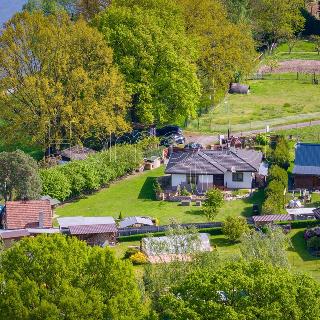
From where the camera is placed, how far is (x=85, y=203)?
273 feet

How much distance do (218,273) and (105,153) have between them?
152 feet

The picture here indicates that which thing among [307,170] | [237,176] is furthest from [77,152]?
[307,170]

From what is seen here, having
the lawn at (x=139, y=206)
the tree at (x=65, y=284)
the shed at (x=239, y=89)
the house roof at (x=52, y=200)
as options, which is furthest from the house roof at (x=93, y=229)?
the shed at (x=239, y=89)

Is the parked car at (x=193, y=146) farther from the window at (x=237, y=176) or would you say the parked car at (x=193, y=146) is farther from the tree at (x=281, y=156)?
the window at (x=237, y=176)

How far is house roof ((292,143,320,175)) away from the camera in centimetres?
8488

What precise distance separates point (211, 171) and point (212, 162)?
116cm

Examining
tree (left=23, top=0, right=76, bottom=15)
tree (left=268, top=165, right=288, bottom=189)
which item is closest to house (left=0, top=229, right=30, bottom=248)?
tree (left=268, top=165, right=288, bottom=189)

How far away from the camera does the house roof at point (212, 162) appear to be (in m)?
85.4

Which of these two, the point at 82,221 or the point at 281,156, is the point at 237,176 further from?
the point at 82,221

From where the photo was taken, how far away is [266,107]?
379 feet

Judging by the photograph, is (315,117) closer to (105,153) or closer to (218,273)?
(105,153)

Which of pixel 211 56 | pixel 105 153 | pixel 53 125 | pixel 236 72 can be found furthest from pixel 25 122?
pixel 236 72

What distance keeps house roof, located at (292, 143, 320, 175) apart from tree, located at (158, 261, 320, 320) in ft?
135

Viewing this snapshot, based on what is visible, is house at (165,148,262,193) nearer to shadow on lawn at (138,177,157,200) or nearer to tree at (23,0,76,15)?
shadow on lawn at (138,177,157,200)
